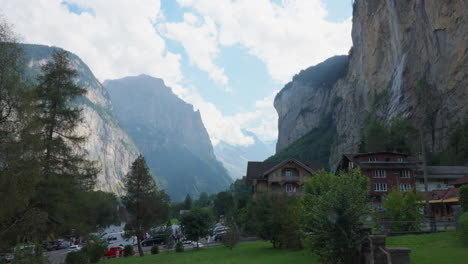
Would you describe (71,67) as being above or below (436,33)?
below

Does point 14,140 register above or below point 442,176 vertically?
below

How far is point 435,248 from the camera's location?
18609 millimetres

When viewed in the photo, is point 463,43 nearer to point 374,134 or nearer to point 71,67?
point 374,134

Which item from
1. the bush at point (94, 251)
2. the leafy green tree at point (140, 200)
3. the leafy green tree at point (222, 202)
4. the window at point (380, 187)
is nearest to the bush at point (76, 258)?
the bush at point (94, 251)

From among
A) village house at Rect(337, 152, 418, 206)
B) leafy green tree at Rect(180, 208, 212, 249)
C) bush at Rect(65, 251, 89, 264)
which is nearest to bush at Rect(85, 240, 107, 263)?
bush at Rect(65, 251, 89, 264)

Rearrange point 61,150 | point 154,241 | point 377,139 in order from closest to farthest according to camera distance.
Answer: point 61,150 → point 154,241 → point 377,139

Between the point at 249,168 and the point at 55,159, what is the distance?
4862 cm

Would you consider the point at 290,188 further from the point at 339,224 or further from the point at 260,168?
the point at 339,224

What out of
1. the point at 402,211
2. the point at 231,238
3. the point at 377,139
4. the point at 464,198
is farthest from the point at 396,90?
the point at 464,198

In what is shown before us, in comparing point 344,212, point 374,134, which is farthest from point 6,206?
point 374,134

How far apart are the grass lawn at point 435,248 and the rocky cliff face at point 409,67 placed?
218 feet

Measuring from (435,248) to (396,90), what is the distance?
304 ft

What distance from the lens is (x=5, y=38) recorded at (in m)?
19.4

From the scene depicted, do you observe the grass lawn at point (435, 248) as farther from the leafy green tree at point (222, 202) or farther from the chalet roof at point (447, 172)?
the leafy green tree at point (222, 202)
